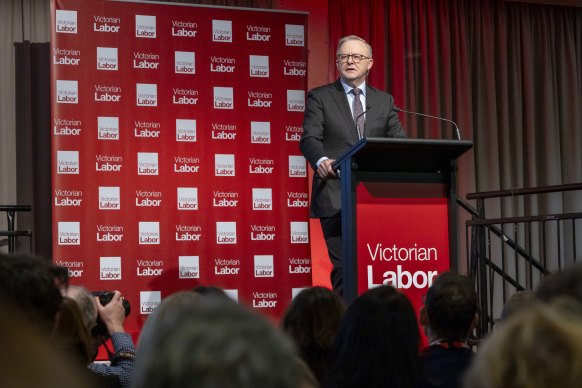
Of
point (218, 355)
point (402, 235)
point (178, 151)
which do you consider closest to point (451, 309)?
point (402, 235)

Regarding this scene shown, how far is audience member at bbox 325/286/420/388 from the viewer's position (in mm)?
1928

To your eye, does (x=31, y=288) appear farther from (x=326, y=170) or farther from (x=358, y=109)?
(x=358, y=109)

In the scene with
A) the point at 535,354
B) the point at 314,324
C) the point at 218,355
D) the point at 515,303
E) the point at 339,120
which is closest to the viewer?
the point at 218,355

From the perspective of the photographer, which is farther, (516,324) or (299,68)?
(299,68)

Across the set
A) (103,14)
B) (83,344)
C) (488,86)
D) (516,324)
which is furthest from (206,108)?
(516,324)

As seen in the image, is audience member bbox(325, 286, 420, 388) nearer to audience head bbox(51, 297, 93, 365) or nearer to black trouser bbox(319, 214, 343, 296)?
audience head bbox(51, 297, 93, 365)

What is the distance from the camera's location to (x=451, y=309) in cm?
265

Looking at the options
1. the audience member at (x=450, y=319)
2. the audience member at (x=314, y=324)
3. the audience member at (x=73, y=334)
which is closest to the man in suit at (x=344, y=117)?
the audience member at (x=450, y=319)

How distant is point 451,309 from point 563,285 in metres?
1.22

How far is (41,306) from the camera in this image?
62.3 inches

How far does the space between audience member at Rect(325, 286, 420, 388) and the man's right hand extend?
1.85m

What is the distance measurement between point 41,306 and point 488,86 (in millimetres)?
7048

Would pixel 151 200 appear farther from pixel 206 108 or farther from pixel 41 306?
pixel 41 306

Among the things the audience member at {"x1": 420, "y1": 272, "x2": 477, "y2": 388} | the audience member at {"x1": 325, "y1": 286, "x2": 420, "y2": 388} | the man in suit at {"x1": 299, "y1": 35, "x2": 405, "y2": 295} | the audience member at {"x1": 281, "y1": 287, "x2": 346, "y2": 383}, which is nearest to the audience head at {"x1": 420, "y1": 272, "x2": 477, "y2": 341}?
the audience member at {"x1": 420, "y1": 272, "x2": 477, "y2": 388}
